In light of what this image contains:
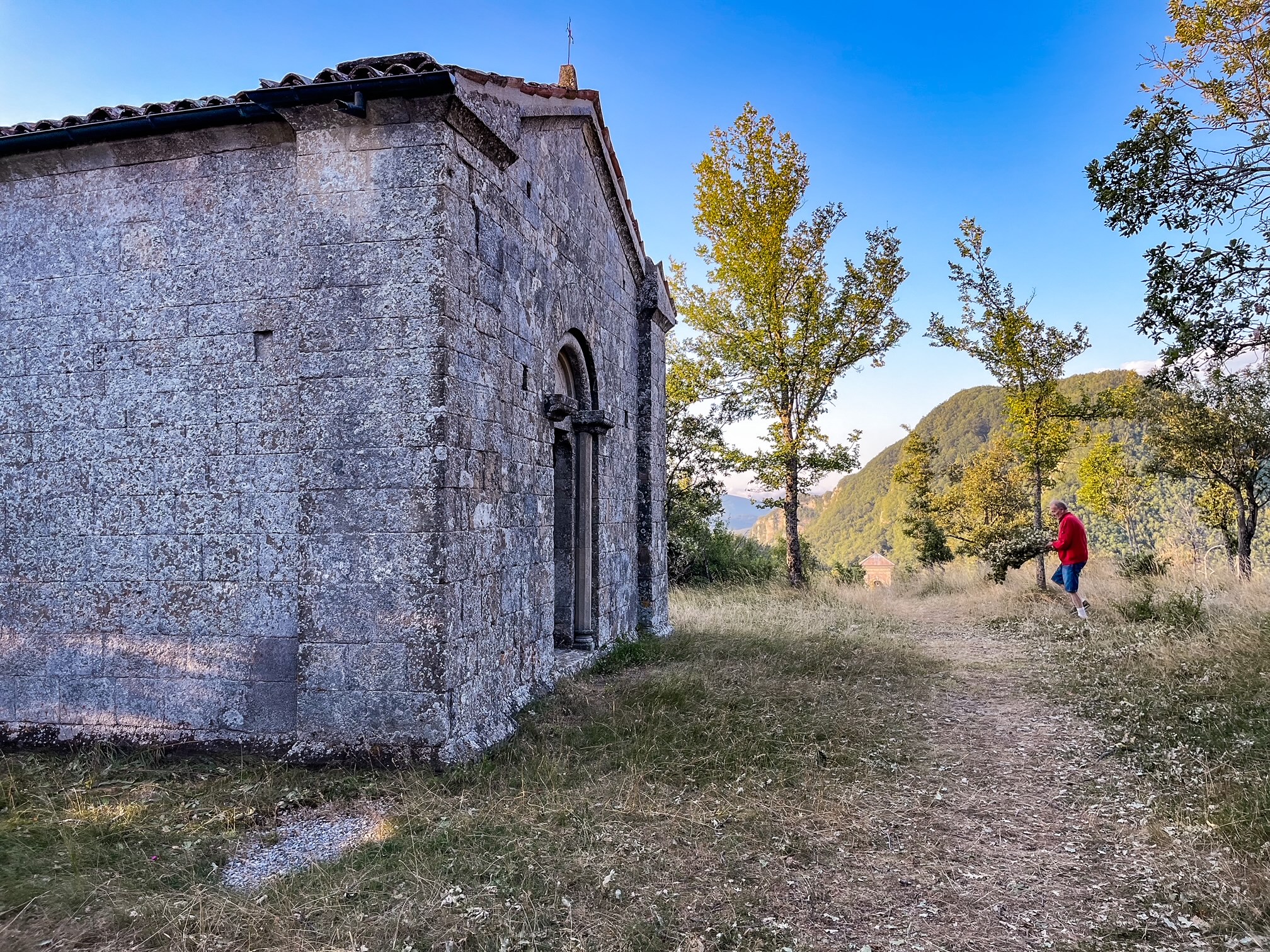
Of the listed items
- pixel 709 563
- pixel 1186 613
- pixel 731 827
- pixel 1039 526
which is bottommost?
pixel 731 827

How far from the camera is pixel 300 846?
12.9 ft

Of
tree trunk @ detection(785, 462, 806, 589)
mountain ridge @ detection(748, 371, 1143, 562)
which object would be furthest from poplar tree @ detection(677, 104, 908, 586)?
mountain ridge @ detection(748, 371, 1143, 562)

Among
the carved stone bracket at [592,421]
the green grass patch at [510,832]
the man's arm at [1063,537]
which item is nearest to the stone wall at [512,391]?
the carved stone bracket at [592,421]

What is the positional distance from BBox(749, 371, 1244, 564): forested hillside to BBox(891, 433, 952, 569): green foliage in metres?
0.94

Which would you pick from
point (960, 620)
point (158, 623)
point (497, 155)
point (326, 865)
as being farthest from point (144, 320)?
point (960, 620)

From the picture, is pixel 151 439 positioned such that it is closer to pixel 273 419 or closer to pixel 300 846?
pixel 273 419

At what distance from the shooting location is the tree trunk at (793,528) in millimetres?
15578

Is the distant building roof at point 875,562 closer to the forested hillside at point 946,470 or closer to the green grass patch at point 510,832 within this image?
the forested hillside at point 946,470

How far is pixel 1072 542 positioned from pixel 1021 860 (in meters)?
7.75

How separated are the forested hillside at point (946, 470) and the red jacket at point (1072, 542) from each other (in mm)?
4518

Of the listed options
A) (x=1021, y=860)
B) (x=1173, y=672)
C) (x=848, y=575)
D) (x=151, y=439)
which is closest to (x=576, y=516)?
(x=151, y=439)

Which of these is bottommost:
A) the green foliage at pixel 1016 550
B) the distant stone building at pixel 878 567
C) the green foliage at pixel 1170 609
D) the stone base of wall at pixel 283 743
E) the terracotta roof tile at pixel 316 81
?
the distant stone building at pixel 878 567

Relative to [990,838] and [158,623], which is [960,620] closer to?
[990,838]

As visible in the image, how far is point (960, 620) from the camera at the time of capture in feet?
38.6
